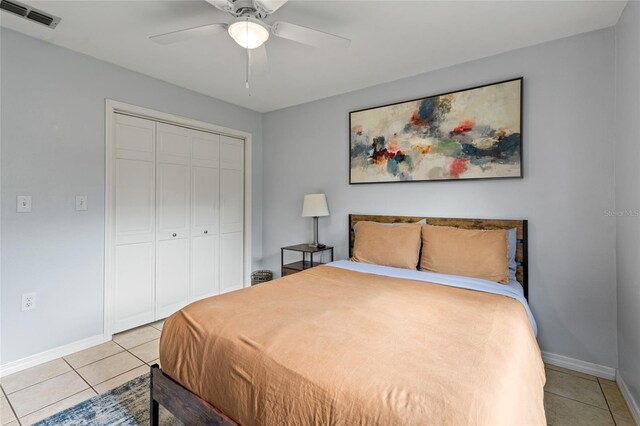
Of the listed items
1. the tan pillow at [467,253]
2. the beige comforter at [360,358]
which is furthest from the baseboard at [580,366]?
the beige comforter at [360,358]

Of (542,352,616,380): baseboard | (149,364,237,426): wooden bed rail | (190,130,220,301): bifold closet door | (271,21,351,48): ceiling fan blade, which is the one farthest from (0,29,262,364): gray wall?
(542,352,616,380): baseboard

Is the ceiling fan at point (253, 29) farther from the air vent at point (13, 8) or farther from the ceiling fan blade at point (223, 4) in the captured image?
the air vent at point (13, 8)

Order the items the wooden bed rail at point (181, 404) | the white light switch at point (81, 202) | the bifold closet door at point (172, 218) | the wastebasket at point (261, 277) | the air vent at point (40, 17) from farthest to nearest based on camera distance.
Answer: the wastebasket at point (261, 277) < the bifold closet door at point (172, 218) < the white light switch at point (81, 202) < the air vent at point (40, 17) < the wooden bed rail at point (181, 404)

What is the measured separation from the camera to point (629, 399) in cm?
185

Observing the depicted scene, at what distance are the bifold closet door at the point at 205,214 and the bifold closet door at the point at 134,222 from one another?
46 centimetres

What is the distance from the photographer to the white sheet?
76.0 inches

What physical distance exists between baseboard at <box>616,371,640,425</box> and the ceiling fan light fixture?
2.99 metres

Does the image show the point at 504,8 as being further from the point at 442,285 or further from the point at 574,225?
the point at 442,285

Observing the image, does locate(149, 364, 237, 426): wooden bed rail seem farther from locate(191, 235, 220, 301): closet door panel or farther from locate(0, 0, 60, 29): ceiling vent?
locate(0, 0, 60, 29): ceiling vent

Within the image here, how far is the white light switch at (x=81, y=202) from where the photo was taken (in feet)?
→ 8.27

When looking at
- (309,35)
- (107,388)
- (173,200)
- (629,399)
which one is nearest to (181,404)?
(107,388)

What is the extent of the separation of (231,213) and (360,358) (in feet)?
10.2

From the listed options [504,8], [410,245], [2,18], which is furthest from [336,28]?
[2,18]

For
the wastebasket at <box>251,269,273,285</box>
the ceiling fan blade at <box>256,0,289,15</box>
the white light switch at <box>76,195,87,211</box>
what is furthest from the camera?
the wastebasket at <box>251,269,273,285</box>
